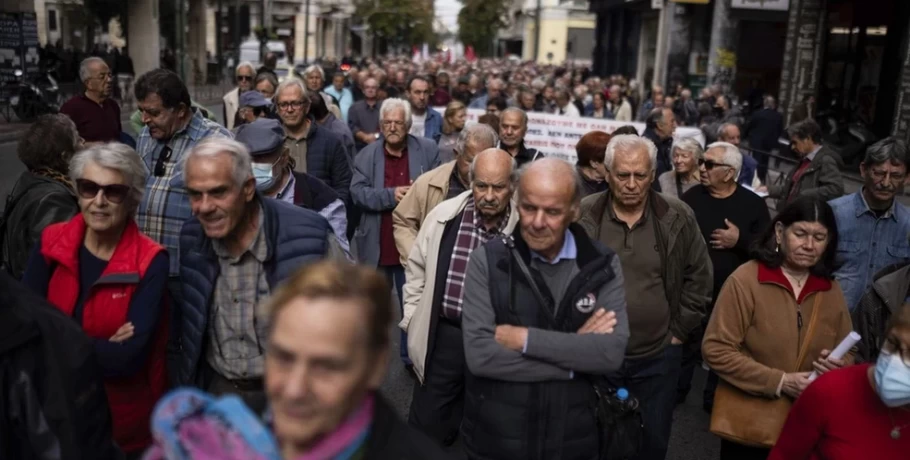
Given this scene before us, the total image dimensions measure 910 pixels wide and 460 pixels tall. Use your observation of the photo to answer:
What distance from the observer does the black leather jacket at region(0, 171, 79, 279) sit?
410 centimetres

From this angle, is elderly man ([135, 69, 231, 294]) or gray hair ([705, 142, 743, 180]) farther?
gray hair ([705, 142, 743, 180])

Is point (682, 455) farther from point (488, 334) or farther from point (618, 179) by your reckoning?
point (488, 334)

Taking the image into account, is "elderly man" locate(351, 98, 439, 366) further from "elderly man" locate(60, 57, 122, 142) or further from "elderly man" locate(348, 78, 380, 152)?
"elderly man" locate(348, 78, 380, 152)

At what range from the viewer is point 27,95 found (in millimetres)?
20812

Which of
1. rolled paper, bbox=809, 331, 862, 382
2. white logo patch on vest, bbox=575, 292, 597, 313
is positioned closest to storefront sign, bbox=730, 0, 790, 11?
rolled paper, bbox=809, 331, 862, 382

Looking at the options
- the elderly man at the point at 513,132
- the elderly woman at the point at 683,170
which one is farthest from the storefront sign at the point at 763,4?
the elderly man at the point at 513,132

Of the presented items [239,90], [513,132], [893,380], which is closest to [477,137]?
[513,132]

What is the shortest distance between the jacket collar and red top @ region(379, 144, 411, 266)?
3327mm

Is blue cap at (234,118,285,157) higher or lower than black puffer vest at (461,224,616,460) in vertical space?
higher

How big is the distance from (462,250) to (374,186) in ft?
9.62

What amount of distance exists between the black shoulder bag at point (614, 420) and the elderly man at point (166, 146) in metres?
1.89

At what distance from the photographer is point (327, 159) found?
7.11 meters

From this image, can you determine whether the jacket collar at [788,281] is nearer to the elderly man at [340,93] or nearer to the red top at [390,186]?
the red top at [390,186]

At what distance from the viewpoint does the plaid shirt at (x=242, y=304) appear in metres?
3.38
